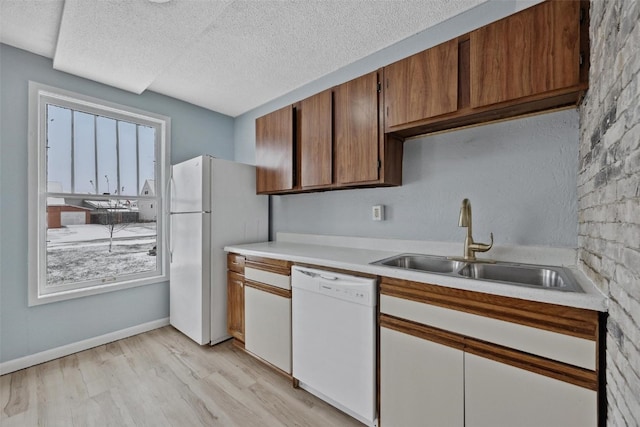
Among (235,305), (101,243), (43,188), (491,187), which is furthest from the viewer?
(101,243)

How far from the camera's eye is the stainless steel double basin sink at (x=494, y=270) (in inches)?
52.6

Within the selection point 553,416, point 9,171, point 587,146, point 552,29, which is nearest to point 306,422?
point 553,416

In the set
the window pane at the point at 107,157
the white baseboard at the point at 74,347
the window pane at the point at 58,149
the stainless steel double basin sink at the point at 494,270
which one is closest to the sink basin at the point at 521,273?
the stainless steel double basin sink at the point at 494,270

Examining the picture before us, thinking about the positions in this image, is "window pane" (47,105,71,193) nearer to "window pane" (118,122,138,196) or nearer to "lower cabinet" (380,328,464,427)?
"window pane" (118,122,138,196)

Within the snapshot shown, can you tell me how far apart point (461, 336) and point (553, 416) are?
366 millimetres

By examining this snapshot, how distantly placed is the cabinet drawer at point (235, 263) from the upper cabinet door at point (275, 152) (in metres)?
0.68

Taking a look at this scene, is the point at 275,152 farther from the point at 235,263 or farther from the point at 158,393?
the point at 158,393

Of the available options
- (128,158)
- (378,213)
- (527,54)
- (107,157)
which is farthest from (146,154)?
(527,54)

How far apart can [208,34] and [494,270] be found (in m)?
2.46

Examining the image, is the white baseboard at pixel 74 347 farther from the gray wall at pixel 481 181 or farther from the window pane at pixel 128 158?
the gray wall at pixel 481 181

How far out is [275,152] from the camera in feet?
8.30

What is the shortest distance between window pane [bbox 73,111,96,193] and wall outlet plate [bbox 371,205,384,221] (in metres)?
2.61

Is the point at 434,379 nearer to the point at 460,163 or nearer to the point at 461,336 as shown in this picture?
the point at 461,336

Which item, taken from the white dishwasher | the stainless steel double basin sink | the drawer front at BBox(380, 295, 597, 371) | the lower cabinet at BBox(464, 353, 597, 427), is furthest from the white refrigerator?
the lower cabinet at BBox(464, 353, 597, 427)
